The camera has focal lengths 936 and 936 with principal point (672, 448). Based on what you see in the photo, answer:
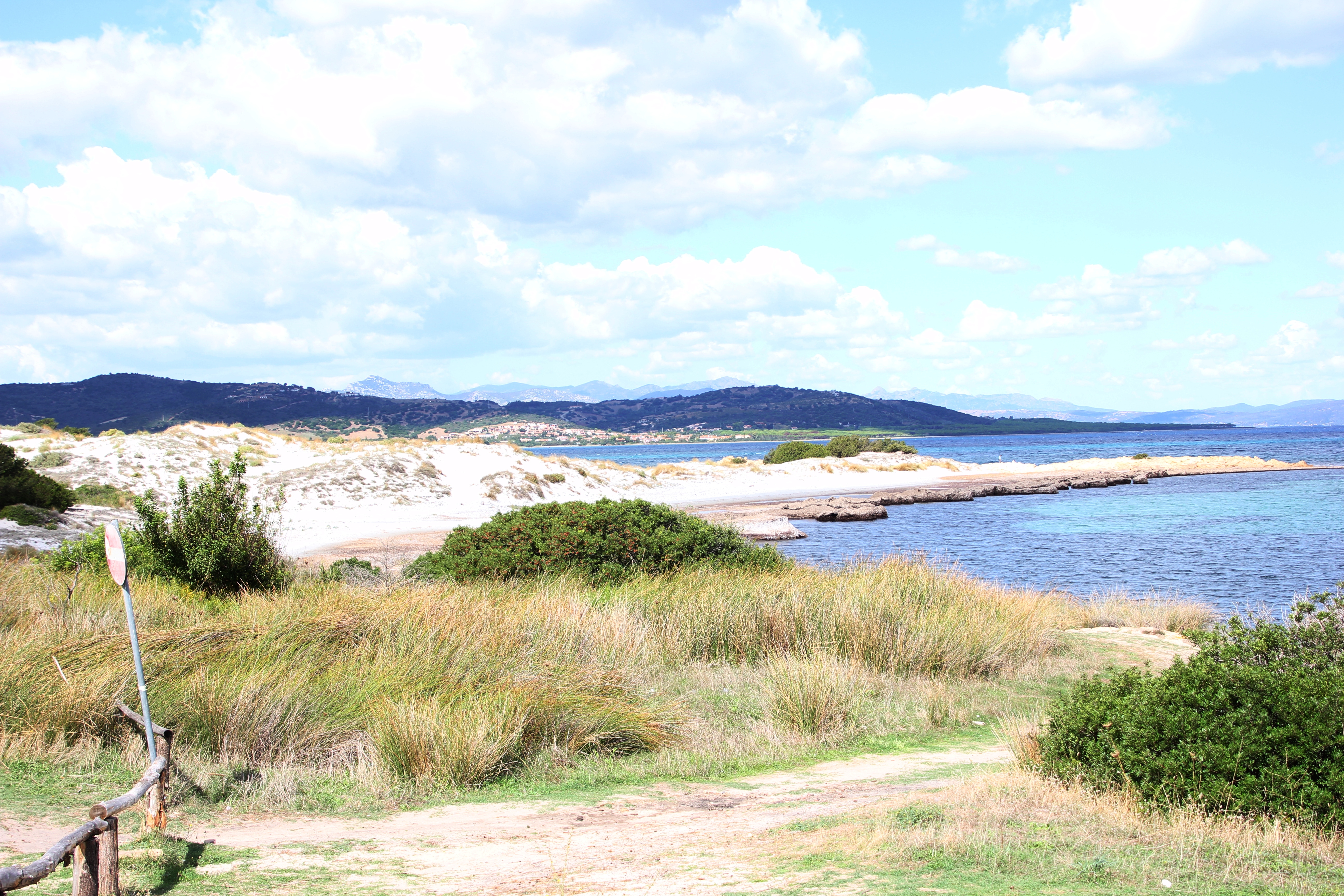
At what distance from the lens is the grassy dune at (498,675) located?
280 inches

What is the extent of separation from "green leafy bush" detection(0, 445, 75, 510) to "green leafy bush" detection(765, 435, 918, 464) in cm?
4622

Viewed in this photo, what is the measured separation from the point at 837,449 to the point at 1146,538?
137ft

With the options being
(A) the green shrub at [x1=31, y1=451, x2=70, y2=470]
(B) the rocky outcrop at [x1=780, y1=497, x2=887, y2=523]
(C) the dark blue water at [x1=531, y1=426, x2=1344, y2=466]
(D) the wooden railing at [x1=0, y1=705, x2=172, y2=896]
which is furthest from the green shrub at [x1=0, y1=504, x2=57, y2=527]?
(C) the dark blue water at [x1=531, y1=426, x2=1344, y2=466]

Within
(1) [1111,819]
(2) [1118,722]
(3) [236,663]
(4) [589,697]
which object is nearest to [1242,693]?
(2) [1118,722]

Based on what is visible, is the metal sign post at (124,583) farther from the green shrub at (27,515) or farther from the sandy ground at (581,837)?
the green shrub at (27,515)

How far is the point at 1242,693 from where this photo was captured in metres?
5.57

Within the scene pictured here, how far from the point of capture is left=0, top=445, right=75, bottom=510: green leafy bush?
23078 millimetres

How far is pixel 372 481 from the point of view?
3738cm

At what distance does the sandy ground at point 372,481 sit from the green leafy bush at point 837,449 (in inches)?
402

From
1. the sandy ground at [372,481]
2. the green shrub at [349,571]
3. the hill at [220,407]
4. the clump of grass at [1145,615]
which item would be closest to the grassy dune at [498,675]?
the green shrub at [349,571]

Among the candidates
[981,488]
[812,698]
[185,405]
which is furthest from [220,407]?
[812,698]

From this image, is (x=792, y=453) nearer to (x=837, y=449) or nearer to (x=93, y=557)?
(x=837, y=449)

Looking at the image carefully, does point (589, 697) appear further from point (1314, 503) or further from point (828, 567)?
point (1314, 503)

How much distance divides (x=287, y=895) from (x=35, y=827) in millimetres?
1982
